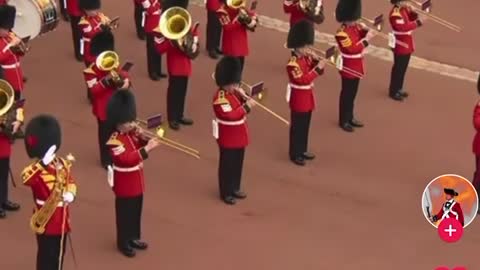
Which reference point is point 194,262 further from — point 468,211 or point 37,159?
point 468,211

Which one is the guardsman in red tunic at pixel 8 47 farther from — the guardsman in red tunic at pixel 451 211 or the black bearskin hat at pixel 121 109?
the guardsman in red tunic at pixel 451 211

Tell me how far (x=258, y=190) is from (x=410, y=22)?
2.57 metres

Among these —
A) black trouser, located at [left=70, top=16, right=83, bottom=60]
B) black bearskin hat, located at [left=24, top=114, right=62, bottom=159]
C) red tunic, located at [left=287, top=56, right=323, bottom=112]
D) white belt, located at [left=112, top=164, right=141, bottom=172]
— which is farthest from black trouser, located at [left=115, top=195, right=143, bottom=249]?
black trouser, located at [left=70, top=16, right=83, bottom=60]

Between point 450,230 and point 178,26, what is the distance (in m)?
2.89

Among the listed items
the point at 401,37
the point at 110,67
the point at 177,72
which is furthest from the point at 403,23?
the point at 110,67

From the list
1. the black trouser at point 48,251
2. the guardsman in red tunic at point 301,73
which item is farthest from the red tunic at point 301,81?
the black trouser at point 48,251

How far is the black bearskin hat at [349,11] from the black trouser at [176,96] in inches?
59.1

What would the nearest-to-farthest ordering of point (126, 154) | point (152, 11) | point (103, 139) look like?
1. point (126, 154)
2. point (103, 139)
3. point (152, 11)

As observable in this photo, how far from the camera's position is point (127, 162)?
7.49 m

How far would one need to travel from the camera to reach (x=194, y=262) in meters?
7.80

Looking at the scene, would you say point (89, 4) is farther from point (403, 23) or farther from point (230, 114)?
point (403, 23)

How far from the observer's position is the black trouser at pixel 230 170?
27.8ft

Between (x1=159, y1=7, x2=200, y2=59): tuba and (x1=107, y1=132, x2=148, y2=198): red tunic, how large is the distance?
1929mm

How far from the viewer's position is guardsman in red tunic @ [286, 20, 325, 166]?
895 cm
